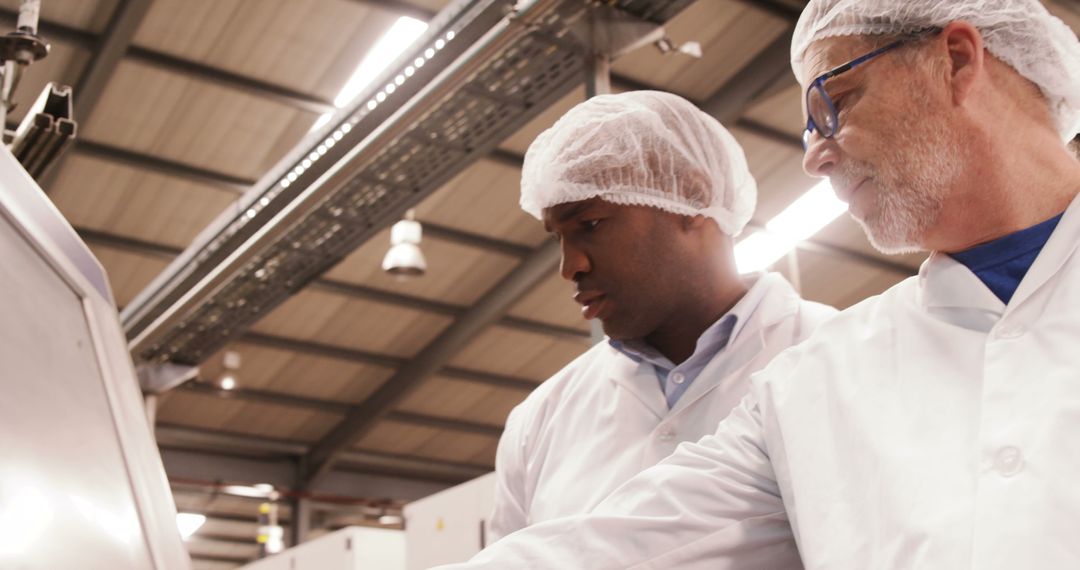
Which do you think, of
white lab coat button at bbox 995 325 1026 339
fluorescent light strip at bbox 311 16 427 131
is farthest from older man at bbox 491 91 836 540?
fluorescent light strip at bbox 311 16 427 131

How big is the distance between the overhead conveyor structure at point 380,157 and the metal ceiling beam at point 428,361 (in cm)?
229

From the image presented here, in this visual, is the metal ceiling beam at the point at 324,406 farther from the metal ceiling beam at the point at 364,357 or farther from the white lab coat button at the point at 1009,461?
the white lab coat button at the point at 1009,461

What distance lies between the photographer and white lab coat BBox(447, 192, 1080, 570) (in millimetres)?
957

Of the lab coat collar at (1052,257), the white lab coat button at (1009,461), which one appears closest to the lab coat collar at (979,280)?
the lab coat collar at (1052,257)

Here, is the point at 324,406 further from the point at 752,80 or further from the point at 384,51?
the point at 752,80

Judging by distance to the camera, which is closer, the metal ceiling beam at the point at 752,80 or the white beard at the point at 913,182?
the white beard at the point at 913,182

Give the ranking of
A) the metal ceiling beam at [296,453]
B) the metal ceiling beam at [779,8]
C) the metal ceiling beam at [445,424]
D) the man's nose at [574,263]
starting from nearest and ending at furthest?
the man's nose at [574,263], the metal ceiling beam at [779,8], the metal ceiling beam at [296,453], the metal ceiling beam at [445,424]

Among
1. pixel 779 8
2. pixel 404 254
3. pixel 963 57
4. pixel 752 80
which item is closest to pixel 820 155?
pixel 963 57

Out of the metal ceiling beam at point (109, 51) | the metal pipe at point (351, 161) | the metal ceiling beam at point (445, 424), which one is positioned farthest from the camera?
the metal ceiling beam at point (445, 424)

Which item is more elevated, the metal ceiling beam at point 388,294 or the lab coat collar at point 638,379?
the metal ceiling beam at point 388,294

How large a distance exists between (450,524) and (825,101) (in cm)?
317

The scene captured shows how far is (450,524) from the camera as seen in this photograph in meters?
4.18

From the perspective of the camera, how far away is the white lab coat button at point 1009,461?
37.8 inches

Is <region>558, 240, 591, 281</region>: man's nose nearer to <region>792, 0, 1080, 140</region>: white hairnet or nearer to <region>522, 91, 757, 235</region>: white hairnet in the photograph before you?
<region>522, 91, 757, 235</region>: white hairnet
